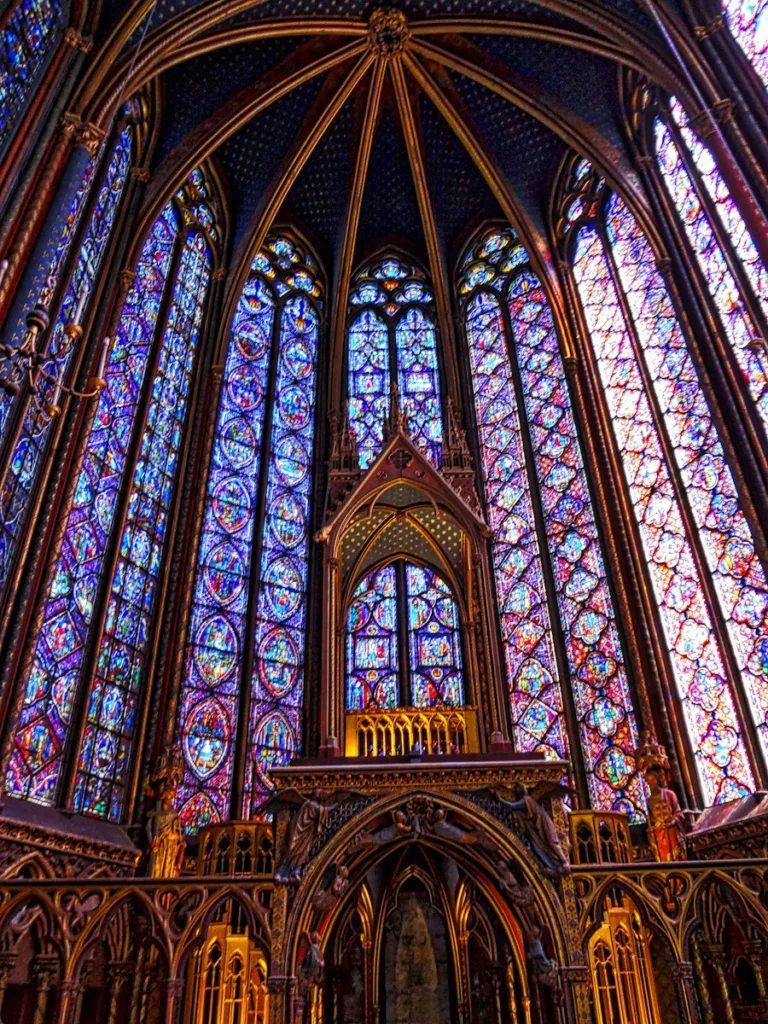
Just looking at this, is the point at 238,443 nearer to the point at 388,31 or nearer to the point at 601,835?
the point at 388,31

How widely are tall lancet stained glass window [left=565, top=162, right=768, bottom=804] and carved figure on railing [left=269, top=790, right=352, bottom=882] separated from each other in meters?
5.18

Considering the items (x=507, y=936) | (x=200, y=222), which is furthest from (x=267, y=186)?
(x=507, y=936)

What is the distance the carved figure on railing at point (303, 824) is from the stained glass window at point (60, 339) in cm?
419

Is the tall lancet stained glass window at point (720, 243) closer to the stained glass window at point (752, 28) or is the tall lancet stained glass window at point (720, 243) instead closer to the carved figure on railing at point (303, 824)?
the stained glass window at point (752, 28)

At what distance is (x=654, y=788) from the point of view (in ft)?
30.8

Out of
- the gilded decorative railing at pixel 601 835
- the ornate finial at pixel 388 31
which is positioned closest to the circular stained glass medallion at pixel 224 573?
the gilded decorative railing at pixel 601 835

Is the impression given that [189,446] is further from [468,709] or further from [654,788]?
[654,788]

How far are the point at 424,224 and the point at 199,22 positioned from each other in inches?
221

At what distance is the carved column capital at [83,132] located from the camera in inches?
374

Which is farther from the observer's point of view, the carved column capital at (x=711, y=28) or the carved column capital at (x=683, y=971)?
the carved column capital at (x=711, y=28)

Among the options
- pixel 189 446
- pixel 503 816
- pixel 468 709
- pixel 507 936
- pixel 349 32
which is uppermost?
pixel 349 32

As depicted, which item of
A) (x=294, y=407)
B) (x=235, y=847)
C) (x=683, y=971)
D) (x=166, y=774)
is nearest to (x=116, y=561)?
(x=166, y=774)

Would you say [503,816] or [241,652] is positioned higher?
[241,652]

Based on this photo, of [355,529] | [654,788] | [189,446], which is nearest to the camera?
[654,788]
